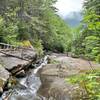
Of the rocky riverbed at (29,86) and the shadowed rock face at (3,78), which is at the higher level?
the shadowed rock face at (3,78)

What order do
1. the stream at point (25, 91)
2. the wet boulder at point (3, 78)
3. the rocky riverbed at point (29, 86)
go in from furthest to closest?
the wet boulder at point (3, 78) < the stream at point (25, 91) < the rocky riverbed at point (29, 86)

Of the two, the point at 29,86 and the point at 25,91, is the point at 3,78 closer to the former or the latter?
the point at 25,91

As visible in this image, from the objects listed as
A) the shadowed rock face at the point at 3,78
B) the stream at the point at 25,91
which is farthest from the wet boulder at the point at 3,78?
the stream at the point at 25,91

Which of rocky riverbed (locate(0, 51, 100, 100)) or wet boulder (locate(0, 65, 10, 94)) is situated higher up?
wet boulder (locate(0, 65, 10, 94))

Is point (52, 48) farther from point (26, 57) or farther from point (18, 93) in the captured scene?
point (18, 93)

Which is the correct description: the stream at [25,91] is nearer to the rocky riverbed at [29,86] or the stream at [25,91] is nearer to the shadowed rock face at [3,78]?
the rocky riverbed at [29,86]

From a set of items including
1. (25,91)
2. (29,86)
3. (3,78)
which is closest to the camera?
(3,78)

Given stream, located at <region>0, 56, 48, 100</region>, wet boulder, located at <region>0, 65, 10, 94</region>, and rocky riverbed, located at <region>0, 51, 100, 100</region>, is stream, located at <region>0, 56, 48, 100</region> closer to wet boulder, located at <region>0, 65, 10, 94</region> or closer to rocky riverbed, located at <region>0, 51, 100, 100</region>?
rocky riverbed, located at <region>0, 51, 100, 100</region>

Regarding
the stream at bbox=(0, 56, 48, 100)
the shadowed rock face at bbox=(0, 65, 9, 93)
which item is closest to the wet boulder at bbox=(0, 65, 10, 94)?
the shadowed rock face at bbox=(0, 65, 9, 93)

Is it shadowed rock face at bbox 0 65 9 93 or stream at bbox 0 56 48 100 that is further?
shadowed rock face at bbox 0 65 9 93

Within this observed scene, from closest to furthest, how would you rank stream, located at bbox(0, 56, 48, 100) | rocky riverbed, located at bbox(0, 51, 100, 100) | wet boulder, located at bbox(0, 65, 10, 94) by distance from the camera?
rocky riverbed, located at bbox(0, 51, 100, 100), stream, located at bbox(0, 56, 48, 100), wet boulder, located at bbox(0, 65, 10, 94)

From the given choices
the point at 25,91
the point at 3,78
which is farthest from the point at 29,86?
the point at 3,78

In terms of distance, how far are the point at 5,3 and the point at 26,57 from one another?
11.2 meters

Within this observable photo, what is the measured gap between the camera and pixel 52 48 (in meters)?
42.3
